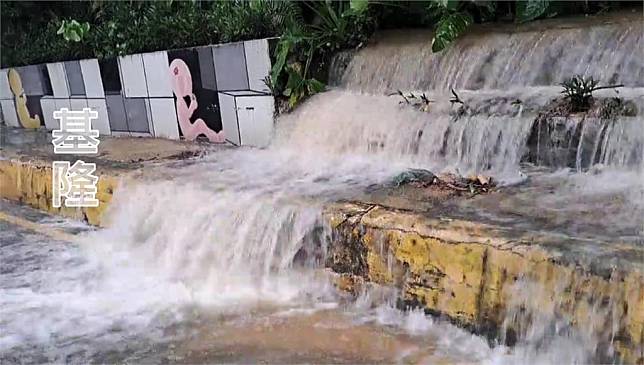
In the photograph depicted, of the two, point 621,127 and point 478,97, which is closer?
point 621,127

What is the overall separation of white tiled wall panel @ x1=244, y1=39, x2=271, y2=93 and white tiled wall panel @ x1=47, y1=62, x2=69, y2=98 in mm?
3650

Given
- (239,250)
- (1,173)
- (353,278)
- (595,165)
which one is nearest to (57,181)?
(1,173)

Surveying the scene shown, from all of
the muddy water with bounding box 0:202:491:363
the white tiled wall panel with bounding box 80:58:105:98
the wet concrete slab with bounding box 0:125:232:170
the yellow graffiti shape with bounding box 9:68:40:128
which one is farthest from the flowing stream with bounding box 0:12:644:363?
the yellow graffiti shape with bounding box 9:68:40:128

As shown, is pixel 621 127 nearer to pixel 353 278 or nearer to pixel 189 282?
pixel 353 278

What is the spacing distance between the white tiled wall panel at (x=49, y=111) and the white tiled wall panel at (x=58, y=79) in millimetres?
191

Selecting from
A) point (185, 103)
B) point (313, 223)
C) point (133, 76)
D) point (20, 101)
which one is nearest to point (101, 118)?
point (133, 76)

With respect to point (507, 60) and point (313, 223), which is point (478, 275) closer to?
point (313, 223)

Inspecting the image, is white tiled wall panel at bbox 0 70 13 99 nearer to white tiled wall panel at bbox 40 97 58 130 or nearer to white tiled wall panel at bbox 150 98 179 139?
white tiled wall panel at bbox 40 97 58 130

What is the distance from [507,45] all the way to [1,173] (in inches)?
172

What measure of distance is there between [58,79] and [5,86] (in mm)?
1843

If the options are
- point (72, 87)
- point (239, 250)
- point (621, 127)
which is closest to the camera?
point (621, 127)

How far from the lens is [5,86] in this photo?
383 inches

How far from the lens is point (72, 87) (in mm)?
8180

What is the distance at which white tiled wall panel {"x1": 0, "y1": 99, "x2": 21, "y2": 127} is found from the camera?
31.7 feet
